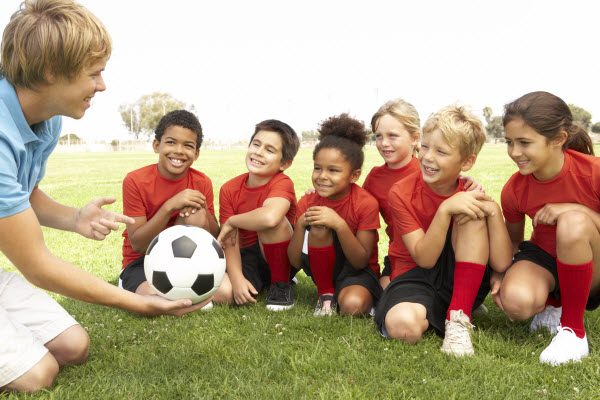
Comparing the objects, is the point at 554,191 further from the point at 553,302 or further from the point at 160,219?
the point at 160,219

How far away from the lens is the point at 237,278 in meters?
3.90

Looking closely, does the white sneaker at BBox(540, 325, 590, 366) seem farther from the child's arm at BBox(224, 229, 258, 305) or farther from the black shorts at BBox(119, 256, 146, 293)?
the black shorts at BBox(119, 256, 146, 293)

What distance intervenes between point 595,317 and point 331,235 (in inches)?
72.0

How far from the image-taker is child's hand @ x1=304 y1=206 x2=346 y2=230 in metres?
3.48

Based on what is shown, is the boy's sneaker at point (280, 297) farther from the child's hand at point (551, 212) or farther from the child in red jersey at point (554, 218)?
the child's hand at point (551, 212)

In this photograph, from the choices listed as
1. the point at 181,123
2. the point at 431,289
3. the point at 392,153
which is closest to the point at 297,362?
the point at 431,289

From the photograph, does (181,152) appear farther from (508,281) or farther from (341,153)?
(508,281)

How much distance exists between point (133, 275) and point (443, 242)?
241cm

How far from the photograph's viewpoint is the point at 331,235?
3680 millimetres

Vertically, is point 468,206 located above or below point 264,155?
below

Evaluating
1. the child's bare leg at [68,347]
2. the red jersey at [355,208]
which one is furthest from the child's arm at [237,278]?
the child's bare leg at [68,347]

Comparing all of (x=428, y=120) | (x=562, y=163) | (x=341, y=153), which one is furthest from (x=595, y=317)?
(x=341, y=153)

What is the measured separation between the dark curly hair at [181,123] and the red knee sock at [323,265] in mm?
1381

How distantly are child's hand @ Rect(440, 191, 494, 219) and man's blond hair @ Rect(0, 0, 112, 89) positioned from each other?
2060mm
